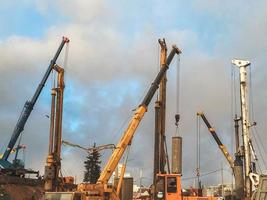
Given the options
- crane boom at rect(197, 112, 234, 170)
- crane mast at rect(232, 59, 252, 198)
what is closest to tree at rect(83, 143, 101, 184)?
crane boom at rect(197, 112, 234, 170)

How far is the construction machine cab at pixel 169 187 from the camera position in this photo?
1389 inches

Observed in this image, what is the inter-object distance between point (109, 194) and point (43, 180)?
2491cm

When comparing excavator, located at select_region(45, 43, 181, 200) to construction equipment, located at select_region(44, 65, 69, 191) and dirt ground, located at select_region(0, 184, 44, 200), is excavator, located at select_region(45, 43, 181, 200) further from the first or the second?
construction equipment, located at select_region(44, 65, 69, 191)

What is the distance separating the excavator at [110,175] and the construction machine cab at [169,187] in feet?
14.4

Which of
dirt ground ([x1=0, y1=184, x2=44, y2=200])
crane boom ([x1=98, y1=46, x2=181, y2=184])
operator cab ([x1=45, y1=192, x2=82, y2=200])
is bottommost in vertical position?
operator cab ([x1=45, y1=192, x2=82, y2=200])

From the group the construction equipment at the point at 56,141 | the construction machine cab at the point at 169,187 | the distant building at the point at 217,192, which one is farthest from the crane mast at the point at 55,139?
the construction machine cab at the point at 169,187

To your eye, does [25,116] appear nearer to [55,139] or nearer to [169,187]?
[55,139]

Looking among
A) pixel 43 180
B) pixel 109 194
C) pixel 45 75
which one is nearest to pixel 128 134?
pixel 109 194

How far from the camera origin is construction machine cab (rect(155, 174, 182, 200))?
35281 mm

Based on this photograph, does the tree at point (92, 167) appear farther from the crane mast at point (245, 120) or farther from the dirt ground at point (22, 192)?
the crane mast at point (245, 120)

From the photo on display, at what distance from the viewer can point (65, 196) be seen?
1375 inches

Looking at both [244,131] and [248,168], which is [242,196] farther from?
[244,131]

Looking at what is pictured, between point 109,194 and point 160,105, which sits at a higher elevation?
point 160,105

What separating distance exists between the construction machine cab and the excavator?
4394 millimetres
